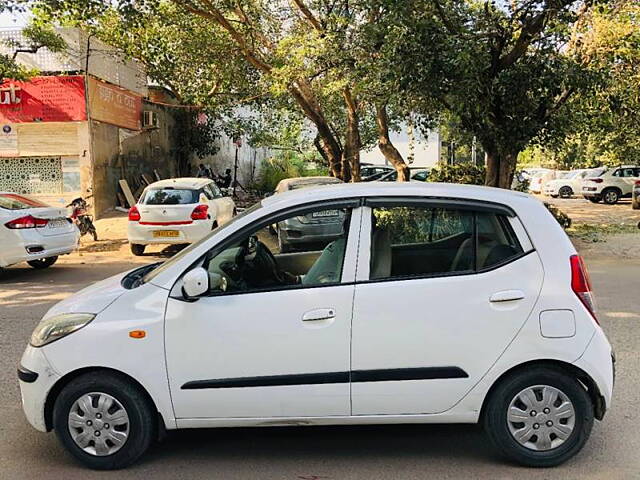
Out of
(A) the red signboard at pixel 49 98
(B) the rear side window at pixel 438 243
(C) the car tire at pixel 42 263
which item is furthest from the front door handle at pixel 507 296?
(A) the red signboard at pixel 49 98

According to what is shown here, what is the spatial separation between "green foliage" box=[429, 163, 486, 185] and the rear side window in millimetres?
14425

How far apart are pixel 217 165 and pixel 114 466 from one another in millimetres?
27556

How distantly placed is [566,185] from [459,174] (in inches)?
564

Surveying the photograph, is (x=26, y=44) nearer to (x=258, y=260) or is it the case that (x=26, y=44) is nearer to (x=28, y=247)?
(x=28, y=247)

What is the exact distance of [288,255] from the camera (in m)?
4.05

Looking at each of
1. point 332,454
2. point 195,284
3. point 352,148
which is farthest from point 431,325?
point 352,148

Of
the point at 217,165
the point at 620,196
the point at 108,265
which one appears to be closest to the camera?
the point at 108,265

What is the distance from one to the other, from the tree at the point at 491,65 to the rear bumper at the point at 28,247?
6.64 metres

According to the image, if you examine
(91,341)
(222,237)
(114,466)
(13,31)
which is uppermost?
(13,31)

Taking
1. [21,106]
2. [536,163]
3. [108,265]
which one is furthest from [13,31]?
[536,163]

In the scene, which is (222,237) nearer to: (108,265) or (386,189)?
(386,189)

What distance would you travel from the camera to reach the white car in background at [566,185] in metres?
29.0

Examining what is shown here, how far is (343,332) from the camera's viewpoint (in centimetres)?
346

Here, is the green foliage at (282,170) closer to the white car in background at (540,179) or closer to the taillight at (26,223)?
the white car in background at (540,179)
